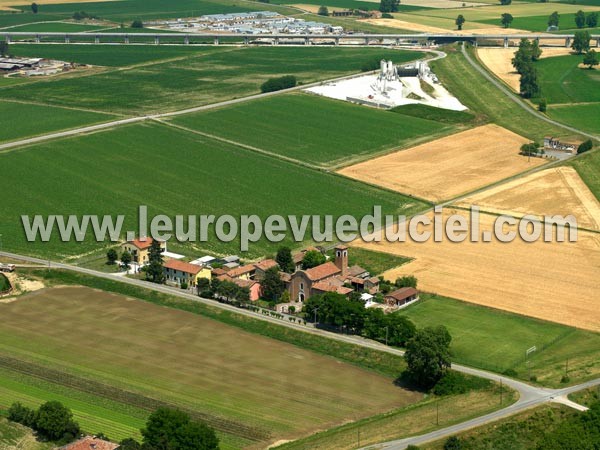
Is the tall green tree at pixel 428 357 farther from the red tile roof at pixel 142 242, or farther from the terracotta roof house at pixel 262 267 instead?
the red tile roof at pixel 142 242

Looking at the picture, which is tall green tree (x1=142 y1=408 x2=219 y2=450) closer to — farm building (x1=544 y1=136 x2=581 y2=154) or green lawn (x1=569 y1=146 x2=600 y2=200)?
green lawn (x1=569 y1=146 x2=600 y2=200)

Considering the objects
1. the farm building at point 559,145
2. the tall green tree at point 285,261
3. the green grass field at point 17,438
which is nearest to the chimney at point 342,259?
the tall green tree at point 285,261

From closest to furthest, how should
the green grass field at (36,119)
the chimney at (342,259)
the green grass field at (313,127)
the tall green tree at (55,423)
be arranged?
the tall green tree at (55,423) → the chimney at (342,259) → the green grass field at (313,127) → the green grass field at (36,119)

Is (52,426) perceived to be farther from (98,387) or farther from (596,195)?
(596,195)

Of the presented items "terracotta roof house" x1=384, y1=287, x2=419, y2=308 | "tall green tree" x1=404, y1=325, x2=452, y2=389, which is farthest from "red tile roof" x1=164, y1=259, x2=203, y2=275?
"tall green tree" x1=404, y1=325, x2=452, y2=389

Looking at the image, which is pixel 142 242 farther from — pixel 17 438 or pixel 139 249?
pixel 17 438
